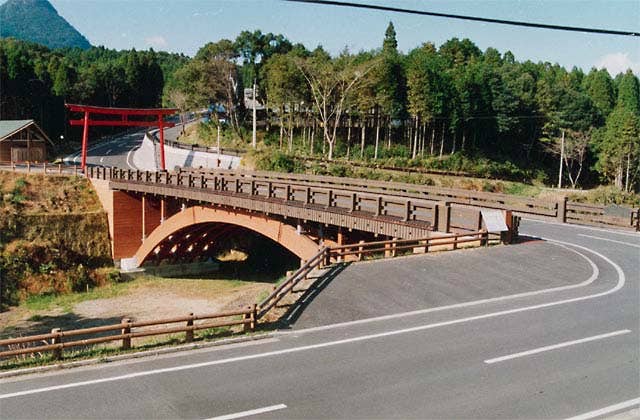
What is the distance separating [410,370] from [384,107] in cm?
4729

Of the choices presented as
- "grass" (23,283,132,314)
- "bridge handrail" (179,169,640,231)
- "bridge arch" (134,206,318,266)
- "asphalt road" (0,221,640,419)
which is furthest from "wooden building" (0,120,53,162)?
"asphalt road" (0,221,640,419)

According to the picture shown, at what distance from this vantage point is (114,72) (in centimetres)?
8794

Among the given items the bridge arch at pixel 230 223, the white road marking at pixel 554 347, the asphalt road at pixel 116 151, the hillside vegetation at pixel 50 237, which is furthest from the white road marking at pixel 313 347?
the asphalt road at pixel 116 151

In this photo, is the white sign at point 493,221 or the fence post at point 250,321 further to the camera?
the white sign at point 493,221

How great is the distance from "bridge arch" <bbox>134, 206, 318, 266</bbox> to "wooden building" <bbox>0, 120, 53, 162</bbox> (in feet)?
68.7

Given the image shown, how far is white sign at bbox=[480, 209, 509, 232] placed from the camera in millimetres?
18406

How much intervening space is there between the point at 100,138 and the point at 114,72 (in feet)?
36.8

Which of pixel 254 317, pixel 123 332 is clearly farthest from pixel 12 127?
pixel 254 317

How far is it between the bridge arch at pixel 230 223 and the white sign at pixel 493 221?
576 centimetres

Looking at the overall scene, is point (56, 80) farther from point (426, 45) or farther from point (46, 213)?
point (426, 45)

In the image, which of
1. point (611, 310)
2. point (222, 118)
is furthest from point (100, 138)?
point (611, 310)

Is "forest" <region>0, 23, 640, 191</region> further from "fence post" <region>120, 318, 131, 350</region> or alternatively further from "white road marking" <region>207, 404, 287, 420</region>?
"white road marking" <region>207, 404, 287, 420</region>

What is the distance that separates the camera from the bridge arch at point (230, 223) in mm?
21797

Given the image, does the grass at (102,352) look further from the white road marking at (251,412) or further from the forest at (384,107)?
the forest at (384,107)
